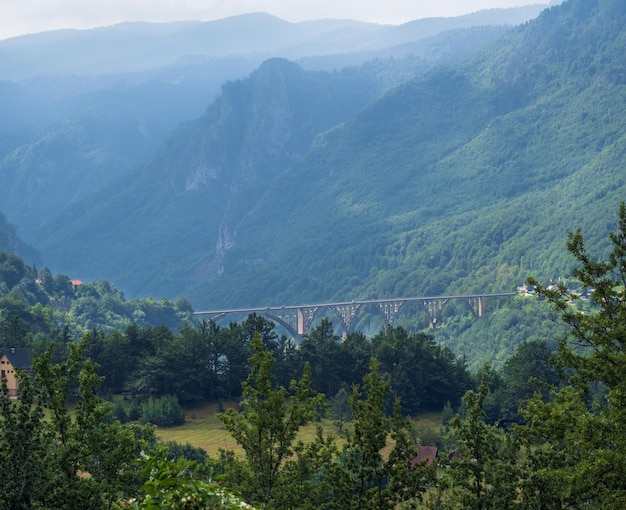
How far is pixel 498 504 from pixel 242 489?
18.6 ft

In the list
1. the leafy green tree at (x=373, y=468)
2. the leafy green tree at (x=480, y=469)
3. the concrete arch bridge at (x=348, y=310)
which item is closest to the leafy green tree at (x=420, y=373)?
the leafy green tree at (x=480, y=469)

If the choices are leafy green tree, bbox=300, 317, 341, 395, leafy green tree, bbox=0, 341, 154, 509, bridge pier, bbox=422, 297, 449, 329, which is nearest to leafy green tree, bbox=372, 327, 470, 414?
Result: leafy green tree, bbox=300, 317, 341, 395

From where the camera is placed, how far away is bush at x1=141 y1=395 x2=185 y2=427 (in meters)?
55.8

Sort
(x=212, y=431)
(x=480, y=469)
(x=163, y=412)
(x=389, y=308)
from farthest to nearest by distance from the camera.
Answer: (x=389, y=308)
(x=163, y=412)
(x=212, y=431)
(x=480, y=469)

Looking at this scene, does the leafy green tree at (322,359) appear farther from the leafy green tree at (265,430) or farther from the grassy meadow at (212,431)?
the leafy green tree at (265,430)

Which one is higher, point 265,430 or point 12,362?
point 265,430

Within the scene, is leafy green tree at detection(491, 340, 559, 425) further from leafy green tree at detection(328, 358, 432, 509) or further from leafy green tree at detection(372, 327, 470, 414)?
leafy green tree at detection(328, 358, 432, 509)

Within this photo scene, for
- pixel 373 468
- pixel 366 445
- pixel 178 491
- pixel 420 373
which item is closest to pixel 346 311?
pixel 420 373

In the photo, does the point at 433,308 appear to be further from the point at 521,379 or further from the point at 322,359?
the point at 521,379

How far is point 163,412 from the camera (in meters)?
56.7

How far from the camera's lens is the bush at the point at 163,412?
55.8 m

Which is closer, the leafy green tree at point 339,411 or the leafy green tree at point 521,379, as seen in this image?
the leafy green tree at point 339,411

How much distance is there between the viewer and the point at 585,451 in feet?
69.7

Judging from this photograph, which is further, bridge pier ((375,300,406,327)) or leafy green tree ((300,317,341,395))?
bridge pier ((375,300,406,327))
